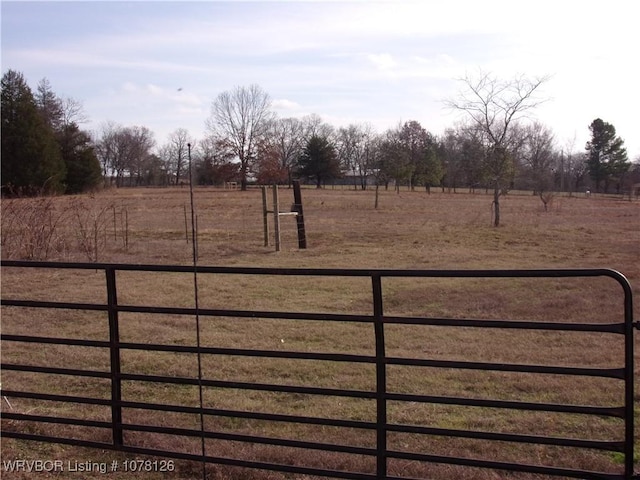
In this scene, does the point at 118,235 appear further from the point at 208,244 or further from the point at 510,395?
the point at 510,395

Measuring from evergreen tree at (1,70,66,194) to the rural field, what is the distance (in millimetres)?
19597

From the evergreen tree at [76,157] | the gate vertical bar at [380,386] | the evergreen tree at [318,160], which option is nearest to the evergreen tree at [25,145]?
the evergreen tree at [76,157]

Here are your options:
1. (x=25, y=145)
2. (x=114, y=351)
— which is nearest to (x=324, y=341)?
(x=114, y=351)

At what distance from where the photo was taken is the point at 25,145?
117ft

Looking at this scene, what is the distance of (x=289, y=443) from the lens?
351 centimetres

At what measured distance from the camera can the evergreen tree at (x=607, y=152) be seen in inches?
2822

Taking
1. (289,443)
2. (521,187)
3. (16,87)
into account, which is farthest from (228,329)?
(521,187)

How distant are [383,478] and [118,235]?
19807 millimetres

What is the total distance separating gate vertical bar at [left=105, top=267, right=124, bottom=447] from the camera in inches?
151

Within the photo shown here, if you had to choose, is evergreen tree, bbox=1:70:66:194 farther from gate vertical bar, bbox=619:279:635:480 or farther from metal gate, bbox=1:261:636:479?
gate vertical bar, bbox=619:279:635:480

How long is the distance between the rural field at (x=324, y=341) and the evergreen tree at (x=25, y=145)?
19.6 m

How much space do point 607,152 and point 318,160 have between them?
1352 inches

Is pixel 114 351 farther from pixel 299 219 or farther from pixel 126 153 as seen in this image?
pixel 126 153

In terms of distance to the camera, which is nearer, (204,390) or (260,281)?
(204,390)
